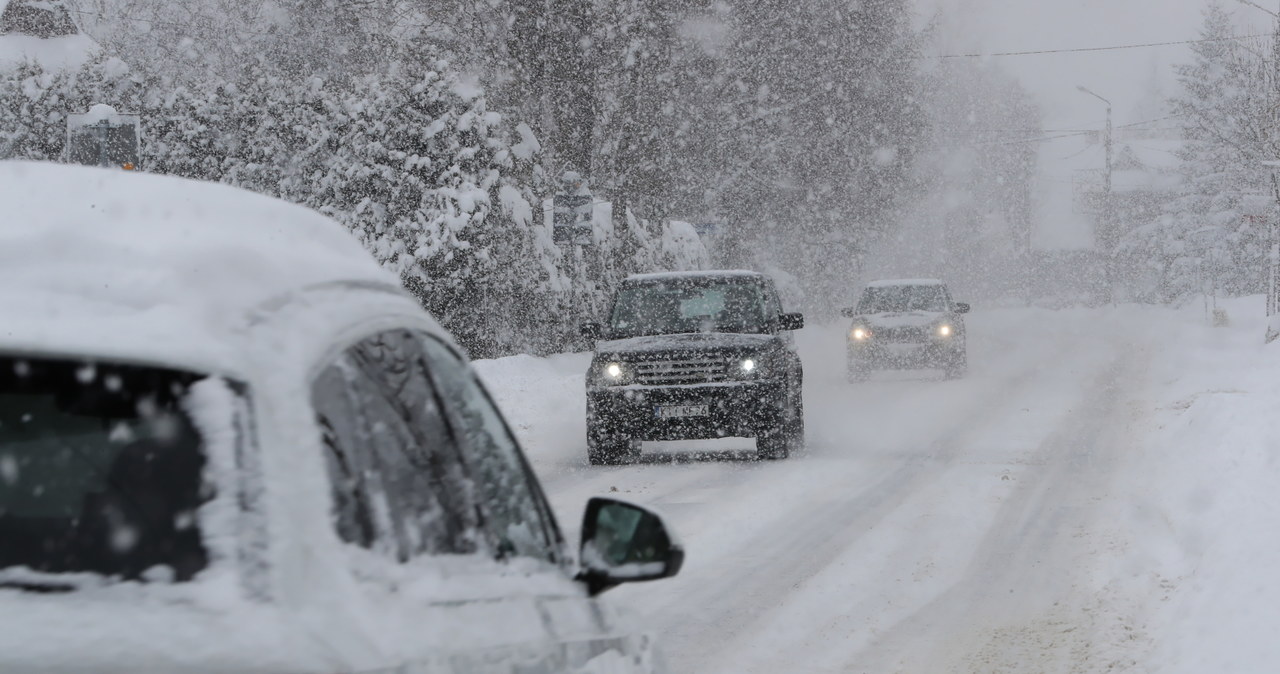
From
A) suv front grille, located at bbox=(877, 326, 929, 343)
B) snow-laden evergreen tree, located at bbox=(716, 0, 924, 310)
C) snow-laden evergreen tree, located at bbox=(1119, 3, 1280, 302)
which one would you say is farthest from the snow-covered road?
snow-laden evergreen tree, located at bbox=(1119, 3, 1280, 302)

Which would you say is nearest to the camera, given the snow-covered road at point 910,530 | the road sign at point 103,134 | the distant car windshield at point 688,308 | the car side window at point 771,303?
the snow-covered road at point 910,530

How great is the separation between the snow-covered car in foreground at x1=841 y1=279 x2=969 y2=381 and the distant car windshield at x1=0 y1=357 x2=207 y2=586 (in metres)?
27.3

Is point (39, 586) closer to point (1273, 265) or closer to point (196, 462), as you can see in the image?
point (196, 462)

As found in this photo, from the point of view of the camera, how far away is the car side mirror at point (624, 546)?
3.11 m

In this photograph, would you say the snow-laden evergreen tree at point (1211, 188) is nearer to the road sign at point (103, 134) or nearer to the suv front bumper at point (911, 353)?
the suv front bumper at point (911, 353)

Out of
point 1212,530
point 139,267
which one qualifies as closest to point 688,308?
point 1212,530

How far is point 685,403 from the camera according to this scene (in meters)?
15.8

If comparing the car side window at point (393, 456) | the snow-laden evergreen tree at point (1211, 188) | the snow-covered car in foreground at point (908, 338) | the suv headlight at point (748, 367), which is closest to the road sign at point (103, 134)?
the suv headlight at point (748, 367)

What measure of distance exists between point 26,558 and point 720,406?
1379 centimetres

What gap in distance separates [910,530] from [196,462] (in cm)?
936

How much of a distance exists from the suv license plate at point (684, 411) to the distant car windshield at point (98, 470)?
536 inches

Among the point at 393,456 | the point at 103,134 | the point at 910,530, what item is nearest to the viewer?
the point at 393,456

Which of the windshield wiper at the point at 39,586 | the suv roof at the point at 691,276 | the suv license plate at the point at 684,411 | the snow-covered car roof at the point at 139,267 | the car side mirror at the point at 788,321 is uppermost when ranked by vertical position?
the snow-covered car roof at the point at 139,267

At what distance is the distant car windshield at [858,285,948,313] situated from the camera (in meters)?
29.8
